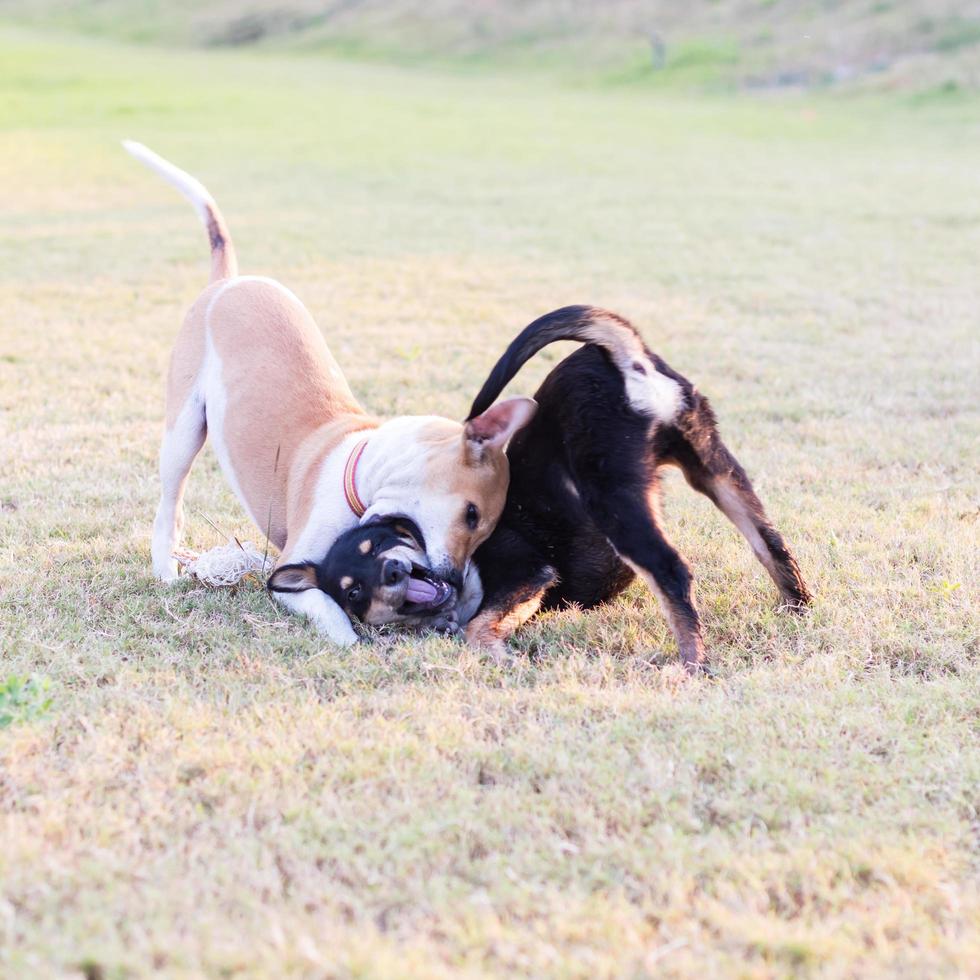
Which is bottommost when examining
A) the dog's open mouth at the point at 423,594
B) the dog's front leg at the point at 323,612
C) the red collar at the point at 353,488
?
the dog's front leg at the point at 323,612

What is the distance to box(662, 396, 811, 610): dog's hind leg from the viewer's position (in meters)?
3.92

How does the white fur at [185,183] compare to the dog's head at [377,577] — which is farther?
the white fur at [185,183]

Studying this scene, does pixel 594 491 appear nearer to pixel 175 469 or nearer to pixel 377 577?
pixel 377 577

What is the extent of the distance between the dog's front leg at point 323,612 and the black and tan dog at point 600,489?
0.50 ft

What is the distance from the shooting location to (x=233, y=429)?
188 inches

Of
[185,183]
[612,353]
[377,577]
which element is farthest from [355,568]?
[185,183]

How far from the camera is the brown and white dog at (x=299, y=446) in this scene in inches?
162

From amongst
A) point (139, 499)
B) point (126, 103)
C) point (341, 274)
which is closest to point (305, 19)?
point (126, 103)

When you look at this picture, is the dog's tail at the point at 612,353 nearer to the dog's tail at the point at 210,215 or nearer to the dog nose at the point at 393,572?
the dog nose at the point at 393,572

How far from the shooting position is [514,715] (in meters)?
3.29

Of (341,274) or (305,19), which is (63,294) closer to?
(341,274)

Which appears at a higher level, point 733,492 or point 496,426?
point 496,426

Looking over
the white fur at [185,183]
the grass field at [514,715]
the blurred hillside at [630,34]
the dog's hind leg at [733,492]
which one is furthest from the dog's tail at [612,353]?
the blurred hillside at [630,34]

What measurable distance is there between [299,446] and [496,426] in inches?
38.3
